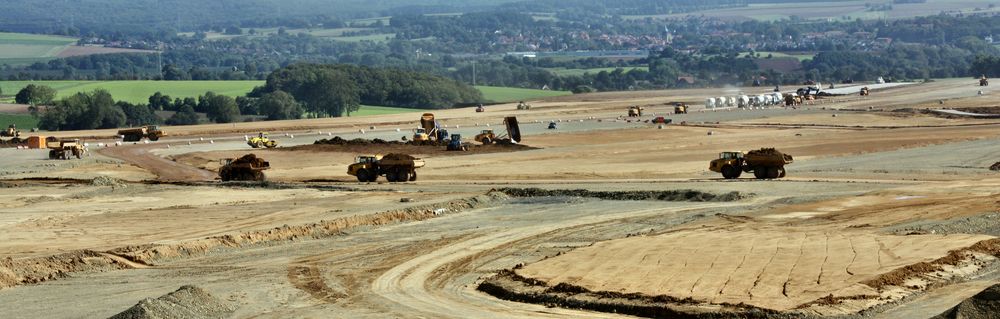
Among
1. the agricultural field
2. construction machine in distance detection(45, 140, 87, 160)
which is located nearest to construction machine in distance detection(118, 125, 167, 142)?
construction machine in distance detection(45, 140, 87, 160)

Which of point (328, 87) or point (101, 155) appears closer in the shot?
point (101, 155)

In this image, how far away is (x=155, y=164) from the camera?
90438 millimetres

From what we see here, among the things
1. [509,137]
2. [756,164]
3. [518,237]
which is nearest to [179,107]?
[509,137]

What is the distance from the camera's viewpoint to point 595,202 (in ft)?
189

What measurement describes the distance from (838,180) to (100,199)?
30614 millimetres

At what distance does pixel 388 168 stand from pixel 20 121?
343 feet

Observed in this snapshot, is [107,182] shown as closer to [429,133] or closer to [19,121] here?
[429,133]

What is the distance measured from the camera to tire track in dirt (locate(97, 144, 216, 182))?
7894 centimetres

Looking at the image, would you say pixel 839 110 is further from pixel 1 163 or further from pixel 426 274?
pixel 426 274

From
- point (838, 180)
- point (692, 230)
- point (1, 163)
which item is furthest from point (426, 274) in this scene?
point (1, 163)

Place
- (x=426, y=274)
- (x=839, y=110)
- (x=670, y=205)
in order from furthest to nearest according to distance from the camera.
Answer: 1. (x=839, y=110)
2. (x=670, y=205)
3. (x=426, y=274)

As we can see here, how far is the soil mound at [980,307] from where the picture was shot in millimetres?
27375

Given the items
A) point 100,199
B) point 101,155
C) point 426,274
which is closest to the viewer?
point 426,274

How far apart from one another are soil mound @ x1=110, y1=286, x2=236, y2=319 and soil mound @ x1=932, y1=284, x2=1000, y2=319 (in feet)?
48.4
